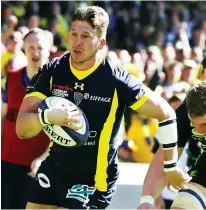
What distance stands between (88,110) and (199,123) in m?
0.89

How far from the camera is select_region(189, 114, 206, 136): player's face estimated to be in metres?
4.92

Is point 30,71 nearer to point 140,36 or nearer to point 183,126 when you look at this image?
point 183,126

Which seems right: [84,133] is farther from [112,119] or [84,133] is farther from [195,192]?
[195,192]

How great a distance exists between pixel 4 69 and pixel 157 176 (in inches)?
148

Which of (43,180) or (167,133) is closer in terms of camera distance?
(167,133)

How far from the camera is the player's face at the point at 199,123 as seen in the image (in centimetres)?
492

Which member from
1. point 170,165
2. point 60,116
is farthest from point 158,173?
point 60,116

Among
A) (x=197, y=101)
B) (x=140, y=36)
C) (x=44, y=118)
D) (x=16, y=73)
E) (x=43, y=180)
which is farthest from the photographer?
(x=140, y=36)

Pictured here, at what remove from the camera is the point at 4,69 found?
8633 millimetres

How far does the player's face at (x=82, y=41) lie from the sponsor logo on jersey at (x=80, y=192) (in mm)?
966

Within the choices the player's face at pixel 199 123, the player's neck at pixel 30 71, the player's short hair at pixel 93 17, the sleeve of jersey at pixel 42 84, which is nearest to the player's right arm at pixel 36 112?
the sleeve of jersey at pixel 42 84

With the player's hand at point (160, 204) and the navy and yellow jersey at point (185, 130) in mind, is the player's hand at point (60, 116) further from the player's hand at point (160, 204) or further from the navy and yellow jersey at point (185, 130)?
the player's hand at point (160, 204)

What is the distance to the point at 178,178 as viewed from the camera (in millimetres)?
5191

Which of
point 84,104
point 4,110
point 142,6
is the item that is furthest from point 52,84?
point 142,6
